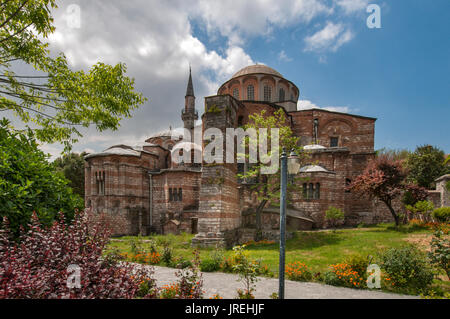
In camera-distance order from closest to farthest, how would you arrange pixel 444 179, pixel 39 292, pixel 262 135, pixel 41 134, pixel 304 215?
1. pixel 39 292
2. pixel 41 134
3. pixel 262 135
4. pixel 444 179
5. pixel 304 215

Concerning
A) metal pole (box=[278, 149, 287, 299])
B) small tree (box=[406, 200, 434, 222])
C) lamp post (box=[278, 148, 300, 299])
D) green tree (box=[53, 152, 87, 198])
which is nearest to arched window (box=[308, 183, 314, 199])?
small tree (box=[406, 200, 434, 222])

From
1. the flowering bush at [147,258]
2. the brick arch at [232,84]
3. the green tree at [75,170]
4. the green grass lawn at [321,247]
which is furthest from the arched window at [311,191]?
the green tree at [75,170]

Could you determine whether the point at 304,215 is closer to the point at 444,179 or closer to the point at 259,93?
the point at 444,179

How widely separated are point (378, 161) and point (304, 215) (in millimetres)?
6695

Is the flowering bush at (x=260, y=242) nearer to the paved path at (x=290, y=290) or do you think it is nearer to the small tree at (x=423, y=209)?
the paved path at (x=290, y=290)

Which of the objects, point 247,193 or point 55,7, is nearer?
point 55,7

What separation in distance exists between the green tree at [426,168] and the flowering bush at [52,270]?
31.3m

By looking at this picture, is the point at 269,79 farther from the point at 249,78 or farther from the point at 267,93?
the point at 249,78

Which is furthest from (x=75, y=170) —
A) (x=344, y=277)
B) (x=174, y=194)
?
(x=344, y=277)

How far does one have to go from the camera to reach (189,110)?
132 feet

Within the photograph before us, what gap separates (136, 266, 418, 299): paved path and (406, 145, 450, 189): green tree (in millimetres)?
25556

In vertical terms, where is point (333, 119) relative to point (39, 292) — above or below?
above
